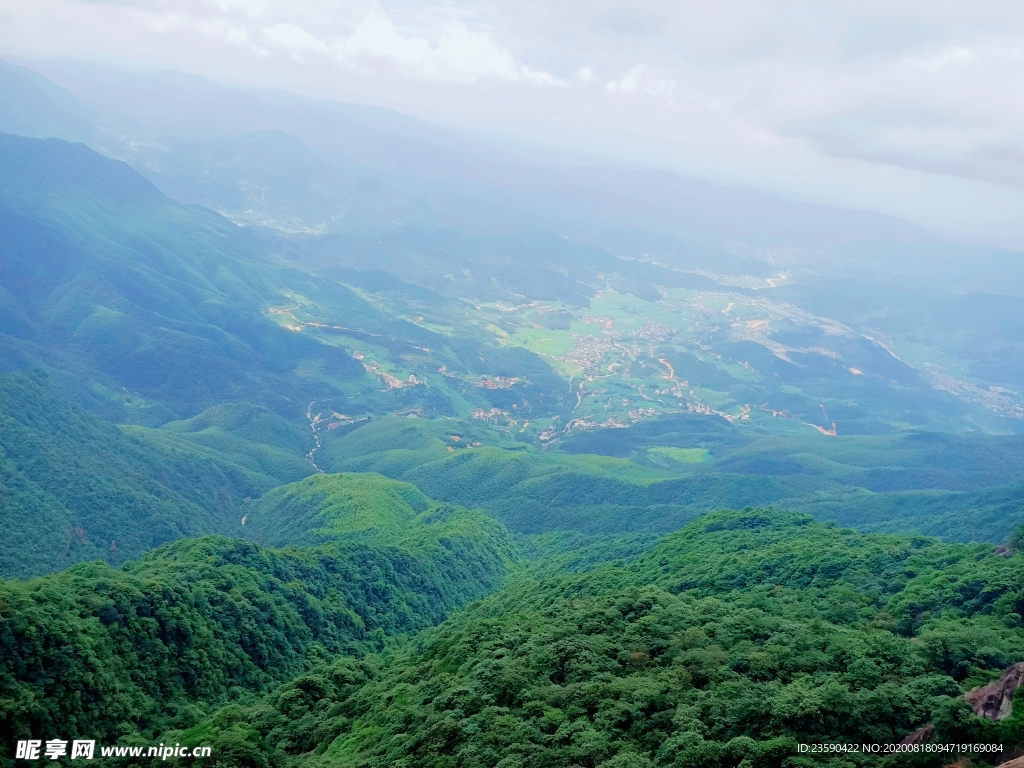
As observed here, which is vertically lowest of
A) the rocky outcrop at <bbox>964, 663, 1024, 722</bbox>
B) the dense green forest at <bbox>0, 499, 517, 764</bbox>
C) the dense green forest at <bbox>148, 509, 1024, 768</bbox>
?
the dense green forest at <bbox>0, 499, 517, 764</bbox>

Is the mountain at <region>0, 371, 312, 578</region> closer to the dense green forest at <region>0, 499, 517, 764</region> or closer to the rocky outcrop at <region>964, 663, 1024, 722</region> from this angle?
the dense green forest at <region>0, 499, 517, 764</region>

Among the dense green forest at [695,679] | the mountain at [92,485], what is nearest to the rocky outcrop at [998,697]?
the dense green forest at [695,679]

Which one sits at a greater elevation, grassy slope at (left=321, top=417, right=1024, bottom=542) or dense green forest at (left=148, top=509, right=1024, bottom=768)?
dense green forest at (left=148, top=509, right=1024, bottom=768)

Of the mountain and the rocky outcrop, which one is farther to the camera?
the mountain

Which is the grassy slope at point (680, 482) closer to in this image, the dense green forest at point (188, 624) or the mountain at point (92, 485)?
the mountain at point (92, 485)

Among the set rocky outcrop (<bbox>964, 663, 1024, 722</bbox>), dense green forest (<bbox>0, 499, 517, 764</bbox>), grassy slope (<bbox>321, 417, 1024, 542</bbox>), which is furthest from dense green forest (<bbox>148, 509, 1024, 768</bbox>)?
grassy slope (<bbox>321, 417, 1024, 542</bbox>)

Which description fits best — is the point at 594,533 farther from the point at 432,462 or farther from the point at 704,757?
the point at 704,757
